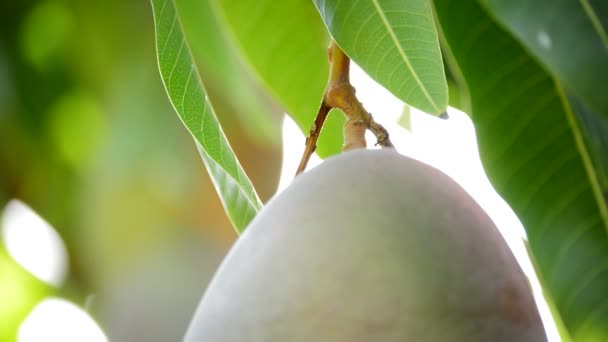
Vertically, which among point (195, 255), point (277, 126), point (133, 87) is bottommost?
point (195, 255)

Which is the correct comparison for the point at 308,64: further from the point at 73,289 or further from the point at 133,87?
A: the point at 73,289

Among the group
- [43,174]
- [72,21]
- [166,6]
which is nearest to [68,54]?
[72,21]

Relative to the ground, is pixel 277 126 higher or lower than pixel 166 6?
lower

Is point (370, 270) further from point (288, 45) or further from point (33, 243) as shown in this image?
point (33, 243)

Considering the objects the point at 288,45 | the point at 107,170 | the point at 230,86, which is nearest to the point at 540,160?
the point at 288,45

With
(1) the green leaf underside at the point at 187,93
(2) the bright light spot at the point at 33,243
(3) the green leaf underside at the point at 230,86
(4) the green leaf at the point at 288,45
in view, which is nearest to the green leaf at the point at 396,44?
(1) the green leaf underside at the point at 187,93

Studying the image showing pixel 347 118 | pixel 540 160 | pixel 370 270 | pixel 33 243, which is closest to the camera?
pixel 370 270
